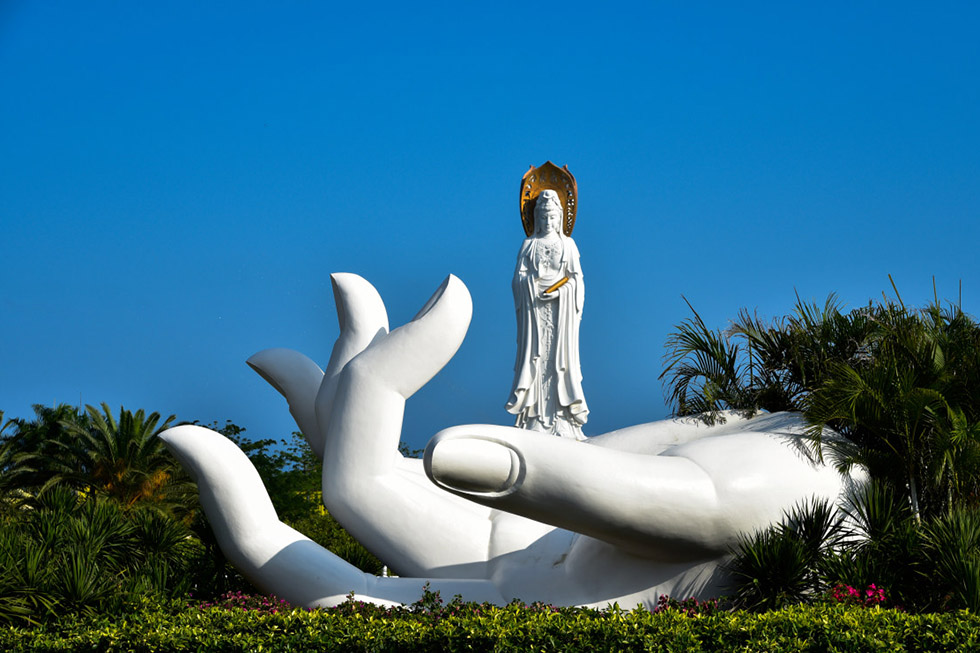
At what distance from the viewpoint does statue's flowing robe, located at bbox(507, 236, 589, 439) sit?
12898 mm

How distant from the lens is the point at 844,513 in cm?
729

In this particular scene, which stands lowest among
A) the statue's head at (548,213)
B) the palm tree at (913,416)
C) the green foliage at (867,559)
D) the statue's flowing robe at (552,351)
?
the green foliage at (867,559)

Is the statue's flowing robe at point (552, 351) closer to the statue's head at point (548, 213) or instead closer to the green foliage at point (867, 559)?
the statue's head at point (548, 213)

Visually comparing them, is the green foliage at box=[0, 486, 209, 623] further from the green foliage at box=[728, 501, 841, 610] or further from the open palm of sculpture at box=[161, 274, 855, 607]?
the green foliage at box=[728, 501, 841, 610]

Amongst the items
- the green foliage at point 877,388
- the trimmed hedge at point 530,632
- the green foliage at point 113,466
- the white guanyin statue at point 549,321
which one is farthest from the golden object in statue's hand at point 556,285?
the green foliage at point 113,466

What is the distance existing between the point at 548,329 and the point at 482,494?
7.03m

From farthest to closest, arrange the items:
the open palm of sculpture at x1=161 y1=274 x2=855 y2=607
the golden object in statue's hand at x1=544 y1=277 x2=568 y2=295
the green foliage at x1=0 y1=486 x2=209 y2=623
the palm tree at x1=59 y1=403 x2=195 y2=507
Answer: the palm tree at x1=59 y1=403 x2=195 y2=507
the golden object in statue's hand at x1=544 y1=277 x2=568 y2=295
the green foliage at x1=0 y1=486 x2=209 y2=623
the open palm of sculpture at x1=161 y1=274 x2=855 y2=607

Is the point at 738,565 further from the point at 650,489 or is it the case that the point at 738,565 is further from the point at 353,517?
the point at 353,517

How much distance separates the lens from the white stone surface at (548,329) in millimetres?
12945

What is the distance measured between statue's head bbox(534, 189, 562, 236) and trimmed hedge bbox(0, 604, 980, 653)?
24.7ft

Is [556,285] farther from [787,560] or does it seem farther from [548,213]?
[787,560]

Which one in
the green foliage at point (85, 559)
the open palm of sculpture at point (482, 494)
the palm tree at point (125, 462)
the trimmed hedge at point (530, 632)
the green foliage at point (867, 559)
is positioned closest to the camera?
the trimmed hedge at point (530, 632)

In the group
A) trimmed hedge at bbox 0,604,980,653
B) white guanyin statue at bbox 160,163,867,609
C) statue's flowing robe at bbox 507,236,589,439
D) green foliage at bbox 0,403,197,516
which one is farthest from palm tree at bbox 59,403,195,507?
trimmed hedge at bbox 0,604,980,653

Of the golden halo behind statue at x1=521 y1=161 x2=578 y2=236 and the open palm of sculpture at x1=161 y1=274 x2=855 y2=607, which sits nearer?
the open palm of sculpture at x1=161 y1=274 x2=855 y2=607
